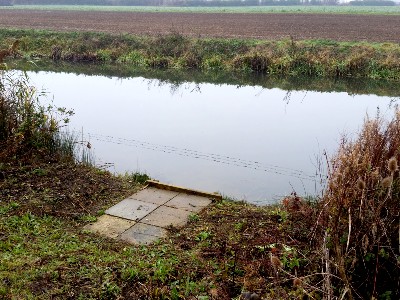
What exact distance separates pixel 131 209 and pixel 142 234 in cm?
72

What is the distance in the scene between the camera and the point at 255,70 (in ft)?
66.4

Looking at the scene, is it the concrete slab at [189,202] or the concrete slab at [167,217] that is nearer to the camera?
the concrete slab at [167,217]

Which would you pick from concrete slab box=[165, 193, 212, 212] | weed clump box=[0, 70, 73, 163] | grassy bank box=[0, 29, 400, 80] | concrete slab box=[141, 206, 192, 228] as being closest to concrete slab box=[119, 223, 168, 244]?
concrete slab box=[141, 206, 192, 228]

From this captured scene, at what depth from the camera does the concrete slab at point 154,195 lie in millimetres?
6195

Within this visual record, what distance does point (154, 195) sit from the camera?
20.9ft

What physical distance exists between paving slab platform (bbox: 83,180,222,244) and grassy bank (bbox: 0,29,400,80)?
551 inches

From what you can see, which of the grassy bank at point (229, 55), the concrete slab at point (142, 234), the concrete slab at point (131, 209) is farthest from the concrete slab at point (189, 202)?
the grassy bank at point (229, 55)

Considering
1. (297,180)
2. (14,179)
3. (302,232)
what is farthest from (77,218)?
(297,180)

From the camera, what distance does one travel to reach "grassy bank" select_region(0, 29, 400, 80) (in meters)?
18.9

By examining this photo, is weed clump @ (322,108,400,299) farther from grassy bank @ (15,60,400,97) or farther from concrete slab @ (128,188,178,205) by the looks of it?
grassy bank @ (15,60,400,97)

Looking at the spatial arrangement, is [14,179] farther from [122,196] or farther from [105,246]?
[105,246]

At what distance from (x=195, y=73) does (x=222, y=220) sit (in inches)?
611

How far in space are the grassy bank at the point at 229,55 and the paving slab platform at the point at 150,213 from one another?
14.0m

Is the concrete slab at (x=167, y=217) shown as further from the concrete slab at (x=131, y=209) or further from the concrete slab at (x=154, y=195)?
the concrete slab at (x=154, y=195)
